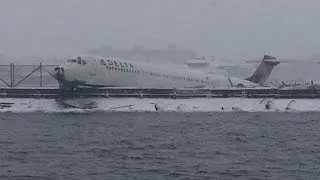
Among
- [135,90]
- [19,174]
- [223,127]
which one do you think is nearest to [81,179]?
[19,174]

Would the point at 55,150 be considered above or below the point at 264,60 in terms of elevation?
below

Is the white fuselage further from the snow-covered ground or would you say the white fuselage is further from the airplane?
the snow-covered ground

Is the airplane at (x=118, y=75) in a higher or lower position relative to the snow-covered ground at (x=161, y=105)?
higher

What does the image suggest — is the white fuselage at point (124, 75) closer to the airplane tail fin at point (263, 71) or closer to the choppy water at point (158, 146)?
the choppy water at point (158, 146)

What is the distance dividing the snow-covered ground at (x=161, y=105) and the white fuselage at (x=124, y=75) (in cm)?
249

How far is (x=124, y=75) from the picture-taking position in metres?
52.8

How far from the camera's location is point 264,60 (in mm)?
73875

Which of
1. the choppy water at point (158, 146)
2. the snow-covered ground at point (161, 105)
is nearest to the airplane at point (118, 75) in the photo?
the snow-covered ground at point (161, 105)

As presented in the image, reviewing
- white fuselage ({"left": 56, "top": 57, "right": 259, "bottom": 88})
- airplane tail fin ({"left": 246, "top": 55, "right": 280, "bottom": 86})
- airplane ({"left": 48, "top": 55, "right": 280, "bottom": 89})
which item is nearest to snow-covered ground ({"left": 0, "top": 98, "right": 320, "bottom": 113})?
airplane ({"left": 48, "top": 55, "right": 280, "bottom": 89})

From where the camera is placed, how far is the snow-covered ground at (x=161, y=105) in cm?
4546

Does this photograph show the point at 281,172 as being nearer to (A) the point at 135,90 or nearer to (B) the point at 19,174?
(B) the point at 19,174

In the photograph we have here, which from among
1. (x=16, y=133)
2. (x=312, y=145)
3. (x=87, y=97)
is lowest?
(x=312, y=145)

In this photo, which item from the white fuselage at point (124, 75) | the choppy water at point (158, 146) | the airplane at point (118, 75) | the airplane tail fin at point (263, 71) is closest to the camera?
the choppy water at point (158, 146)

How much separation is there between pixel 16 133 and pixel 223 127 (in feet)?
37.7
